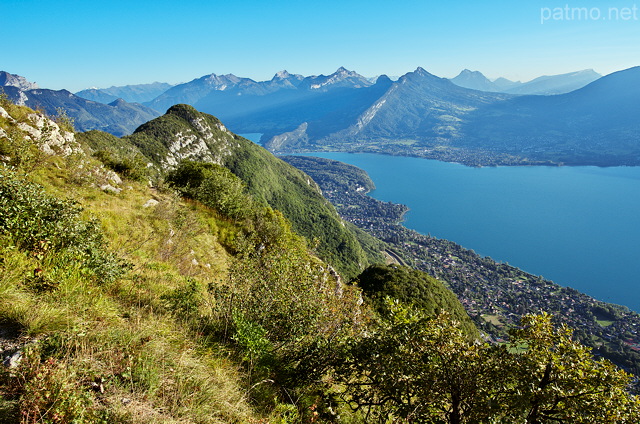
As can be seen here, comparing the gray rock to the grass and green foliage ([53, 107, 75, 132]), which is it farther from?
green foliage ([53, 107, 75, 132])

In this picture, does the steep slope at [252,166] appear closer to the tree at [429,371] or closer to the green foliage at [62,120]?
the green foliage at [62,120]

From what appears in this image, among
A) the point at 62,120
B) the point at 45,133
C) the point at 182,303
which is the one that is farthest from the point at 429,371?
the point at 62,120

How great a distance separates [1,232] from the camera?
5.11m

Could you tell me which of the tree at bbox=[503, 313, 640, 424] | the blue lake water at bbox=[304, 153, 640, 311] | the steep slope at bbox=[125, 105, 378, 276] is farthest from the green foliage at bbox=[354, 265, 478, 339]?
the blue lake water at bbox=[304, 153, 640, 311]

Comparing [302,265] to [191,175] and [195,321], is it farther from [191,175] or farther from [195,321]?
[191,175]

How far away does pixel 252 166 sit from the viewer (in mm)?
121875

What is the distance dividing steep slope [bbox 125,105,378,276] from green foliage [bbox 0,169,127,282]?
237 feet

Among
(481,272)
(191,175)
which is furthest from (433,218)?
(191,175)

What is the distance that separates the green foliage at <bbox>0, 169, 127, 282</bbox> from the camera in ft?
16.7

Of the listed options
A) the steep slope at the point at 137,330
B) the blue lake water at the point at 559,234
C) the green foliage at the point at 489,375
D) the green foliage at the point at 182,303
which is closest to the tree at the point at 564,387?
the green foliage at the point at 489,375

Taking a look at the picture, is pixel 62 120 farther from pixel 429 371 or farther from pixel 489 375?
pixel 489 375

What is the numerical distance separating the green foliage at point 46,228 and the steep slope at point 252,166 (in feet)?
237

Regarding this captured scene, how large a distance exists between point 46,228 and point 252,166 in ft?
394

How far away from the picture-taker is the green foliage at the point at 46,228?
16.7ft
